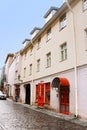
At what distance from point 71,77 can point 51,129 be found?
619 cm

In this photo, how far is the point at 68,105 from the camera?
1656 cm

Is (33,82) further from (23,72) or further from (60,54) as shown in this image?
(60,54)

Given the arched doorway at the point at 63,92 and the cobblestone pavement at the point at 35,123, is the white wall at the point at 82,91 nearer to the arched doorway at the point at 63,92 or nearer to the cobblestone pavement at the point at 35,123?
the cobblestone pavement at the point at 35,123

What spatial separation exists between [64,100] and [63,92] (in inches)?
24.6

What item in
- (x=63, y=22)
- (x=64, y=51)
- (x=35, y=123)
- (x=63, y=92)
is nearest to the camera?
(x=35, y=123)

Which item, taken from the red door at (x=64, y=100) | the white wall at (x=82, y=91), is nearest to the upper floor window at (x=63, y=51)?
the red door at (x=64, y=100)

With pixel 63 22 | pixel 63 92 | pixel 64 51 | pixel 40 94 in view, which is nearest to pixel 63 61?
pixel 64 51

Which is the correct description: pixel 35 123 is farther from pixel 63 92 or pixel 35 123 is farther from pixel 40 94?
pixel 40 94

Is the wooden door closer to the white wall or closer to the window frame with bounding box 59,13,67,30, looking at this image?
the window frame with bounding box 59,13,67,30

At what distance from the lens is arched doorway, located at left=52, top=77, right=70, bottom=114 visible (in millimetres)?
16209

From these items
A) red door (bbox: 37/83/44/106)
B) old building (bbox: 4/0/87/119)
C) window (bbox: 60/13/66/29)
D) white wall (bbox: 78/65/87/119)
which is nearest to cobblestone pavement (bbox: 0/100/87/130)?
white wall (bbox: 78/65/87/119)

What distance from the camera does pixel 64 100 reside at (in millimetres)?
17219

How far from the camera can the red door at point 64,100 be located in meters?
16.8

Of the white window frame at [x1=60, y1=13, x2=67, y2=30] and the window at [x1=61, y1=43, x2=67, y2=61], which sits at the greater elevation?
the white window frame at [x1=60, y1=13, x2=67, y2=30]
